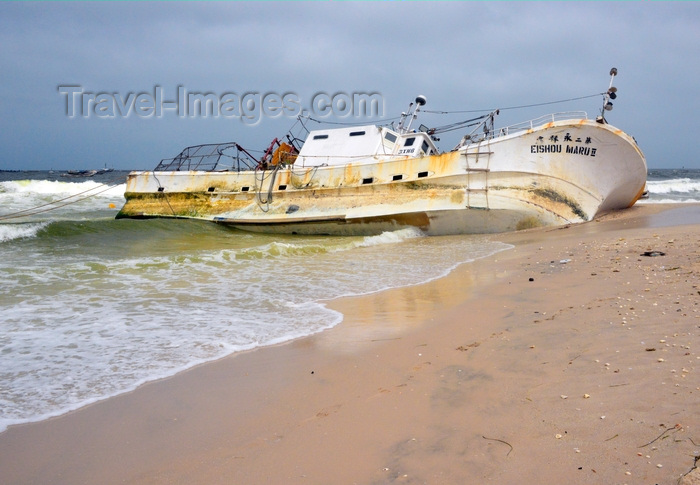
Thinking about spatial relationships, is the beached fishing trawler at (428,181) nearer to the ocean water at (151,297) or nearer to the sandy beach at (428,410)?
the ocean water at (151,297)

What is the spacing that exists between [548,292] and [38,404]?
17.6 ft

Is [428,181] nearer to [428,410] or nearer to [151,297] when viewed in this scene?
[151,297]

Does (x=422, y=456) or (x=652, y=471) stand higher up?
(x=652, y=471)

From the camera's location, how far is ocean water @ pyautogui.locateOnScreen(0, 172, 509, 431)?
180 inches

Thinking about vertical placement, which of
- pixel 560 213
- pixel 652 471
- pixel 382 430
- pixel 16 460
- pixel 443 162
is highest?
pixel 443 162

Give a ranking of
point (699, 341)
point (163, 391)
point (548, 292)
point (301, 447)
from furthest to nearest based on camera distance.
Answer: point (548, 292) → point (163, 391) → point (699, 341) → point (301, 447)

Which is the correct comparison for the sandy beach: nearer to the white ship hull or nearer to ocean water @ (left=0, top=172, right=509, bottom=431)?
ocean water @ (left=0, top=172, right=509, bottom=431)

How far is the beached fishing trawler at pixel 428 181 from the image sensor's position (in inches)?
571

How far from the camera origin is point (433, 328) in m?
5.47

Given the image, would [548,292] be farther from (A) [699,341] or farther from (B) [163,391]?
(B) [163,391]

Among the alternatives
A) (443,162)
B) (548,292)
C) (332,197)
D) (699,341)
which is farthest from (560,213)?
(699,341)

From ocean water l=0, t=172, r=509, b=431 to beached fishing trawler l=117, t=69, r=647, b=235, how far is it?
99 centimetres

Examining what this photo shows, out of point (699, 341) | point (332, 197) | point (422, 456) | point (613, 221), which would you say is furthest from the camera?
point (332, 197)

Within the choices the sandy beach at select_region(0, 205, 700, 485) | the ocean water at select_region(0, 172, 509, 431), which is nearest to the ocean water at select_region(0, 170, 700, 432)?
the ocean water at select_region(0, 172, 509, 431)
